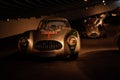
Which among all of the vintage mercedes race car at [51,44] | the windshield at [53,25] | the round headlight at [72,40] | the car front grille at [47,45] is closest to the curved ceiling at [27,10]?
the windshield at [53,25]

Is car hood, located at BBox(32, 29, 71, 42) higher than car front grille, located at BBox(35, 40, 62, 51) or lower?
higher

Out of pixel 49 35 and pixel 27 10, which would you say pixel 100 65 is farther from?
pixel 27 10

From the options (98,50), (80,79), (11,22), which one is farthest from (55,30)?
(11,22)

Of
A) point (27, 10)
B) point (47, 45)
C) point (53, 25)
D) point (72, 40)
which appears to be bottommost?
point (47, 45)

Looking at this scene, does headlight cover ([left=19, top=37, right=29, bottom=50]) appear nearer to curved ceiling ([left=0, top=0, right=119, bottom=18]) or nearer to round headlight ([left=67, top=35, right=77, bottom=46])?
round headlight ([left=67, top=35, right=77, bottom=46])

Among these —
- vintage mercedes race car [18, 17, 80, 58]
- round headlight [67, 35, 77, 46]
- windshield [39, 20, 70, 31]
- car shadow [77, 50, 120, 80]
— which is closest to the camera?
car shadow [77, 50, 120, 80]

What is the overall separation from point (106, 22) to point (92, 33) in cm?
870

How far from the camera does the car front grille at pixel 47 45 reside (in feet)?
36.4

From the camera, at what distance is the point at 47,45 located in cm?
1116

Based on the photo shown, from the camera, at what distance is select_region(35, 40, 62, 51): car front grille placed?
437 inches

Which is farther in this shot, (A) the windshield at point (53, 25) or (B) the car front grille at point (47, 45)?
(A) the windshield at point (53, 25)

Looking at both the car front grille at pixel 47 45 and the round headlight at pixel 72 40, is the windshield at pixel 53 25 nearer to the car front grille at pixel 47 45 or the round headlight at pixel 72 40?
the round headlight at pixel 72 40

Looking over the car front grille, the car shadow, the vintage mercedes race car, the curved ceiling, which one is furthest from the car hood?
the curved ceiling

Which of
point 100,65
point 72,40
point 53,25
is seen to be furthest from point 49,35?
point 100,65
